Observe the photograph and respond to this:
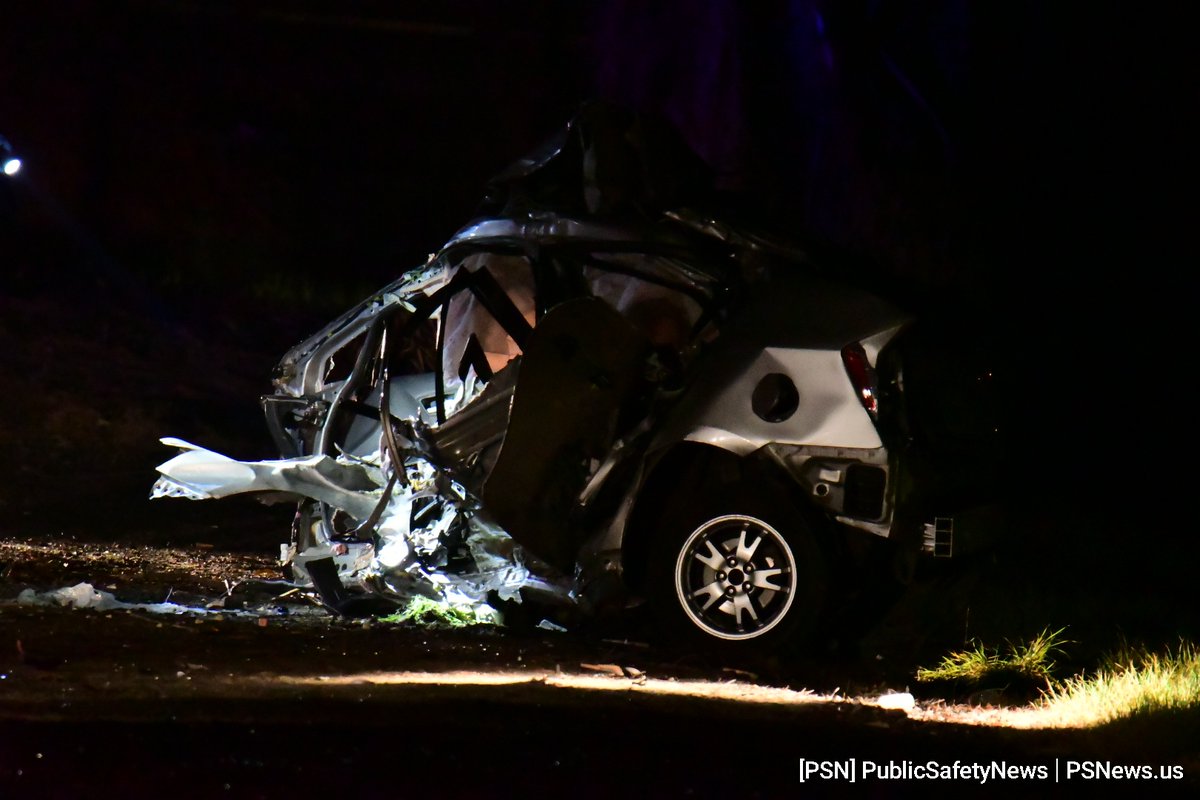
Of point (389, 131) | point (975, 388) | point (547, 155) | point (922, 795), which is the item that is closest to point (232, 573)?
point (547, 155)

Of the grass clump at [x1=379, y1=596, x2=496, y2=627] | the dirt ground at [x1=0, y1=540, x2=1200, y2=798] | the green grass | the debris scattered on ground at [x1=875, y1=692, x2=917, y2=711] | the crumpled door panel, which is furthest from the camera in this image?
the grass clump at [x1=379, y1=596, x2=496, y2=627]

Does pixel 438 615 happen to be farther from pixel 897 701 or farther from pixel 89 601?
pixel 897 701

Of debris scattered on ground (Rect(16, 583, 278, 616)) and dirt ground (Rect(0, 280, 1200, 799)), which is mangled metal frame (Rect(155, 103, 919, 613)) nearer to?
dirt ground (Rect(0, 280, 1200, 799))

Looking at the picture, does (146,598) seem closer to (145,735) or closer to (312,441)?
(312,441)

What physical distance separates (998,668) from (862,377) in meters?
1.39

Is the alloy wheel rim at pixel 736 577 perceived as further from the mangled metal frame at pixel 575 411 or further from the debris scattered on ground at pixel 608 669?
the debris scattered on ground at pixel 608 669

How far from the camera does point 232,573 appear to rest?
30.2ft

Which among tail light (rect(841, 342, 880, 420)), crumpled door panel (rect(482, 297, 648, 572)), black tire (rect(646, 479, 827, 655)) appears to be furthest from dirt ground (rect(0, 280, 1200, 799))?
tail light (rect(841, 342, 880, 420))

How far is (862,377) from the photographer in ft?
21.3

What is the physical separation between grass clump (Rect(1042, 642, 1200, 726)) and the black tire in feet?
3.56

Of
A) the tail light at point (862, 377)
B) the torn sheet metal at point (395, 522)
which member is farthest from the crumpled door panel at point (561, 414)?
the tail light at point (862, 377)

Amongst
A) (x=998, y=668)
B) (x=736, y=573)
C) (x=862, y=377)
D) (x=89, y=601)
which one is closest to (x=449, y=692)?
(x=736, y=573)

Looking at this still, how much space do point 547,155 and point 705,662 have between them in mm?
2653

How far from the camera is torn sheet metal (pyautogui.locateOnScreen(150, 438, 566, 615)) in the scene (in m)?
7.34
